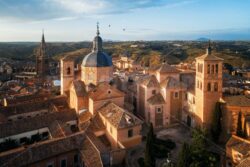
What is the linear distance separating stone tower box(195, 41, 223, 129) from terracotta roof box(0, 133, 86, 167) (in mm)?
16153

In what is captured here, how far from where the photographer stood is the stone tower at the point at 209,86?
107 ft

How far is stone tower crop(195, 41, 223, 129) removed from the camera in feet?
107

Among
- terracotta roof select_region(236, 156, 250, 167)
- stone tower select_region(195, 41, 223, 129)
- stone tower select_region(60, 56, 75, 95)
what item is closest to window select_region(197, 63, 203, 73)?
stone tower select_region(195, 41, 223, 129)

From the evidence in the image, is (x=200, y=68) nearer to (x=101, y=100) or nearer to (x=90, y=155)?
(x=101, y=100)

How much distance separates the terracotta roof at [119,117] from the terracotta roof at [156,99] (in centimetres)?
670

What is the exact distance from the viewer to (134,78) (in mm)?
44219

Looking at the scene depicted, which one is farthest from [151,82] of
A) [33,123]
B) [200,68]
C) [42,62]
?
[42,62]

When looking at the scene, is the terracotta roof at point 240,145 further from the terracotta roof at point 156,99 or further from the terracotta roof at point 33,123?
the terracotta roof at point 33,123

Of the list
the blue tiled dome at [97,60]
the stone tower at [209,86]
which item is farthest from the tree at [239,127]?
the blue tiled dome at [97,60]

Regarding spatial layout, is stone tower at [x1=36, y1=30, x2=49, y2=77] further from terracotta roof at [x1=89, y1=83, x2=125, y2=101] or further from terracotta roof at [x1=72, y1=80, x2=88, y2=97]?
terracotta roof at [x1=89, y1=83, x2=125, y2=101]

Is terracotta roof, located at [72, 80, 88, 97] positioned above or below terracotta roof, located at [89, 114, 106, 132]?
above

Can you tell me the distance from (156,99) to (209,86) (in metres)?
7.62

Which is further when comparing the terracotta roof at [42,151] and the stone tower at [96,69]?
the stone tower at [96,69]

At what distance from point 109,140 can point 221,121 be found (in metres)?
14.6
